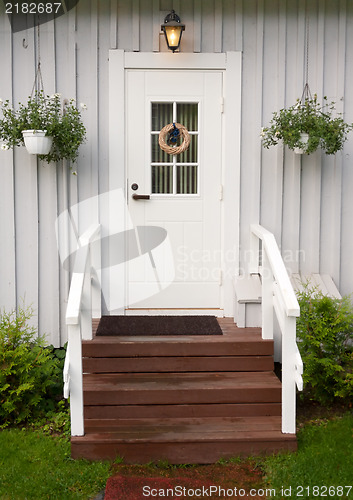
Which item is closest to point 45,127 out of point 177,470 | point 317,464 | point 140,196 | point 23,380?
point 140,196

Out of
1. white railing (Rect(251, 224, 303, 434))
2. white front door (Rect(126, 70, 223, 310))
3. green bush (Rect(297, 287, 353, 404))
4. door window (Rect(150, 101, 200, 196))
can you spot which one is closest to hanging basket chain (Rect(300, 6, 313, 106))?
white front door (Rect(126, 70, 223, 310))

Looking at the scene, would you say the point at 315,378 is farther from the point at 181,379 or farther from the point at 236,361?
the point at 181,379

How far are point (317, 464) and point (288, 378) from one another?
60 cm

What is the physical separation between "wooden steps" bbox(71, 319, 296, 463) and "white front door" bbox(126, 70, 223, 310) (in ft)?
2.31

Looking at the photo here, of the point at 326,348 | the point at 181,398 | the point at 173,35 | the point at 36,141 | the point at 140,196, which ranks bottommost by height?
the point at 181,398

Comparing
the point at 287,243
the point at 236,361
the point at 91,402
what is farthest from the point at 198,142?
the point at 91,402

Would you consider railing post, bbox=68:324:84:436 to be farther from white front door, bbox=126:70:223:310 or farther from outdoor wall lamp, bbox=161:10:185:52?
outdoor wall lamp, bbox=161:10:185:52

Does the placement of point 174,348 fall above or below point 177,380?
above

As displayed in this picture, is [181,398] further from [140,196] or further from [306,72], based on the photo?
[306,72]

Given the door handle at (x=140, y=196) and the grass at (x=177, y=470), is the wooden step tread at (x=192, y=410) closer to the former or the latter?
the grass at (x=177, y=470)

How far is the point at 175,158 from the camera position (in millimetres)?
5887

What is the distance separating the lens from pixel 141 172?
586 centimetres

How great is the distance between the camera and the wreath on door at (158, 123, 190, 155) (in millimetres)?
5793

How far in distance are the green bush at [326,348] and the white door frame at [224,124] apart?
0.93 meters
